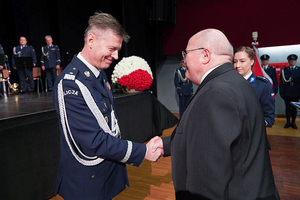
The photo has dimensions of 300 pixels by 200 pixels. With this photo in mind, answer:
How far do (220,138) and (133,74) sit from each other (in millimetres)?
2882

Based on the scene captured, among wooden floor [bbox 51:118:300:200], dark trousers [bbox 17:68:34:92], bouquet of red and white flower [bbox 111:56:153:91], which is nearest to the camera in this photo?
wooden floor [bbox 51:118:300:200]

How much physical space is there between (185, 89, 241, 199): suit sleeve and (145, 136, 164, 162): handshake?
533 millimetres

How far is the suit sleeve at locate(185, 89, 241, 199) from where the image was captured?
0.73 meters

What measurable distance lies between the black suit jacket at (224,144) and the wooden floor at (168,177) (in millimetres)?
1483

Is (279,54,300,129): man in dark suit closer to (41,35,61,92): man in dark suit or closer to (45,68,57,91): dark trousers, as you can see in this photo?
(41,35,61,92): man in dark suit

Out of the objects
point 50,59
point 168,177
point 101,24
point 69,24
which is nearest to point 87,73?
point 101,24

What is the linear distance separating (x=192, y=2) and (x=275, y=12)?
7.22 feet

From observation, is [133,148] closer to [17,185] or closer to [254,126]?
[254,126]

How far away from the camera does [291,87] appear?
4.93 meters

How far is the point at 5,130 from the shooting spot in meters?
1.69

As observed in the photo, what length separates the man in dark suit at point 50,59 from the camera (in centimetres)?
628

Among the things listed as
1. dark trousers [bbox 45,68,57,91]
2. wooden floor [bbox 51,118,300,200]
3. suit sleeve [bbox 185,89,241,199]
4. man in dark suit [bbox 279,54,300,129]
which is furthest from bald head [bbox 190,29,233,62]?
dark trousers [bbox 45,68,57,91]

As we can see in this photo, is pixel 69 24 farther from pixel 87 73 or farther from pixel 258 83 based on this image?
pixel 87 73

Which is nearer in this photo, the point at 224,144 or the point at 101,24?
the point at 224,144
